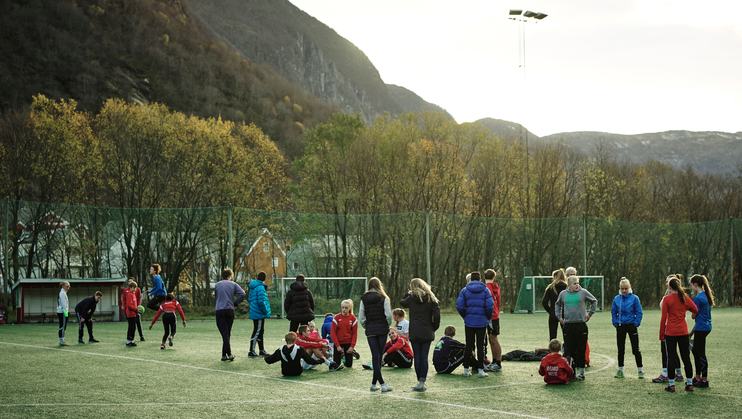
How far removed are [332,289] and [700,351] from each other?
1134 inches

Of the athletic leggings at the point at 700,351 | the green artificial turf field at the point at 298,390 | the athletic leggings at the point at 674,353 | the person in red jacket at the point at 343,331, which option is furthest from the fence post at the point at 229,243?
the athletic leggings at the point at 674,353

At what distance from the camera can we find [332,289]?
42875 mm

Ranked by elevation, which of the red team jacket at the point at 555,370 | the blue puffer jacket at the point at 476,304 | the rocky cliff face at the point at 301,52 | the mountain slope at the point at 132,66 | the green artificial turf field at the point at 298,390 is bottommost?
the green artificial turf field at the point at 298,390

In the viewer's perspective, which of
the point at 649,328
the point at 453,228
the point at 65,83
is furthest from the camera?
the point at 65,83

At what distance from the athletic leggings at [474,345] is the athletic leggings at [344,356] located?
2568mm

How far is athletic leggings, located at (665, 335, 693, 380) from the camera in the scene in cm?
1446

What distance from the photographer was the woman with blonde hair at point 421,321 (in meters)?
14.8

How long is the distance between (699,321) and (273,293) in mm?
27557

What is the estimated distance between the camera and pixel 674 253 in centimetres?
5522

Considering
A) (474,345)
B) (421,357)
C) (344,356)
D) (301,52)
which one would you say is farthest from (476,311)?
(301,52)

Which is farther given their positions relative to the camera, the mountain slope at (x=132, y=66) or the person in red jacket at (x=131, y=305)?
the mountain slope at (x=132, y=66)

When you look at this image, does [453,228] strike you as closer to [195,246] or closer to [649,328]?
[195,246]

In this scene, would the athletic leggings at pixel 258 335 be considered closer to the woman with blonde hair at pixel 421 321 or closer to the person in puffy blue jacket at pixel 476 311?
the person in puffy blue jacket at pixel 476 311

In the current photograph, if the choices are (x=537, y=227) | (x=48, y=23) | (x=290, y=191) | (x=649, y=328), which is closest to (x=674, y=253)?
(x=537, y=227)
